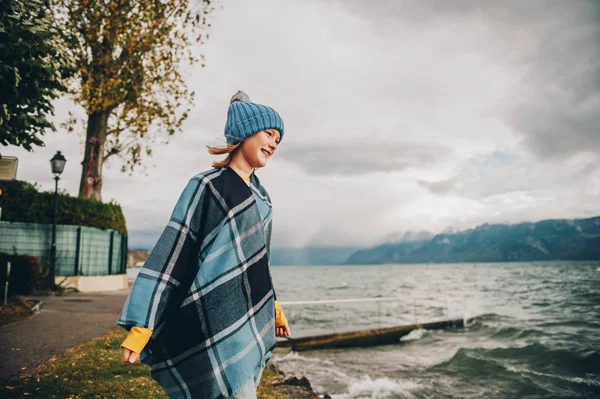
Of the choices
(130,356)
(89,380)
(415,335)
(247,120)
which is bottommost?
(415,335)

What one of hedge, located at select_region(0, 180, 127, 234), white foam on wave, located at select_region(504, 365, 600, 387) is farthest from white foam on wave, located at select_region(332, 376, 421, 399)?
hedge, located at select_region(0, 180, 127, 234)

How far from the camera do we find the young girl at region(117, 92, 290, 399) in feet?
6.19

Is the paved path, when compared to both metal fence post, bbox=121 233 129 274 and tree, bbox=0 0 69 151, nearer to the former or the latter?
tree, bbox=0 0 69 151

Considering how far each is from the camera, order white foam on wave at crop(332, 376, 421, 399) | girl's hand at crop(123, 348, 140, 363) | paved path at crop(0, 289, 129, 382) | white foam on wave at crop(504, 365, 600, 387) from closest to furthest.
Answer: girl's hand at crop(123, 348, 140, 363)
paved path at crop(0, 289, 129, 382)
white foam on wave at crop(332, 376, 421, 399)
white foam on wave at crop(504, 365, 600, 387)

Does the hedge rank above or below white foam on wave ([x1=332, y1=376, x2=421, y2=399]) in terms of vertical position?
above

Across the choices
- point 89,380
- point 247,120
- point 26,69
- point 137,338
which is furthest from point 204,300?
point 26,69

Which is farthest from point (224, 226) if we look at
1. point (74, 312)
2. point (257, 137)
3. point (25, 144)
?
point (74, 312)

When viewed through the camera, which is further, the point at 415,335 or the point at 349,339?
the point at 415,335

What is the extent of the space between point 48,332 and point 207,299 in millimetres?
6607

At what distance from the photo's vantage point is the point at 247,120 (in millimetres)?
2338

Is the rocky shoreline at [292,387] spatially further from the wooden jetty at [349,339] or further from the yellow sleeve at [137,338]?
the wooden jetty at [349,339]

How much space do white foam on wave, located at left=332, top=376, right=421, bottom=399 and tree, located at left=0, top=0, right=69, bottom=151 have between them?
7219 mm

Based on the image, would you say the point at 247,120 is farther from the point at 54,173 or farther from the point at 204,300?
the point at 54,173

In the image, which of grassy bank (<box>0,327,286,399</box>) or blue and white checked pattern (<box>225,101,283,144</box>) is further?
grassy bank (<box>0,327,286,399</box>)
